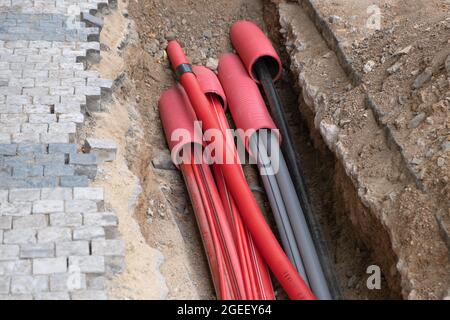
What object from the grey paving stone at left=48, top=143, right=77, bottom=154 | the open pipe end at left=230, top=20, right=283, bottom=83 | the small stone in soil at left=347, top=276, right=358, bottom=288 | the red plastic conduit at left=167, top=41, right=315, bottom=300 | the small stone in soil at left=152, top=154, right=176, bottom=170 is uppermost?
the open pipe end at left=230, top=20, right=283, bottom=83

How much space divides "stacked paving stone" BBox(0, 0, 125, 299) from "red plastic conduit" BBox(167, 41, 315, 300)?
122 centimetres

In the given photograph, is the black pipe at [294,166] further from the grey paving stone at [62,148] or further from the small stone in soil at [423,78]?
the grey paving stone at [62,148]

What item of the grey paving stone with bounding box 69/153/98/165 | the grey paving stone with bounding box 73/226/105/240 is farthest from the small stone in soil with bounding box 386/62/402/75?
the grey paving stone with bounding box 73/226/105/240

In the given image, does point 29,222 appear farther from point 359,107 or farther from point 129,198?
point 359,107

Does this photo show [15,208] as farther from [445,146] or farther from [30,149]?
[445,146]

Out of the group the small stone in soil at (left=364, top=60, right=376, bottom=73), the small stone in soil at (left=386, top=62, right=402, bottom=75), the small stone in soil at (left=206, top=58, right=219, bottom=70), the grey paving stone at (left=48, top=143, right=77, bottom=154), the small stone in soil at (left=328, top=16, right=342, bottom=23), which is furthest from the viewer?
the small stone in soil at (left=206, top=58, right=219, bottom=70)

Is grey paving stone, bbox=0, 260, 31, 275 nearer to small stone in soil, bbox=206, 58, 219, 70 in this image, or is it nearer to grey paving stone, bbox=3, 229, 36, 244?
grey paving stone, bbox=3, 229, 36, 244

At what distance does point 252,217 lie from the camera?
7.54m

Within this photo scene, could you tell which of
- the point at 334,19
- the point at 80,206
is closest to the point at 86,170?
the point at 80,206

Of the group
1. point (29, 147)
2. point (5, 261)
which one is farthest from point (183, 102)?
point (5, 261)

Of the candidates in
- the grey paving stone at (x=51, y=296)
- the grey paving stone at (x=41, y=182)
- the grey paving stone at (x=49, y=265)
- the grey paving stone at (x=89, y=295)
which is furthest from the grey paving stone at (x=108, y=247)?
the grey paving stone at (x=41, y=182)

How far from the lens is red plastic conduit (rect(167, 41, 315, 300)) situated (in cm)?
709

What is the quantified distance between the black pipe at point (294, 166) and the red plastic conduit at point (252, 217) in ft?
1.73

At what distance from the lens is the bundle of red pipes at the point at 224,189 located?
7234 millimetres
